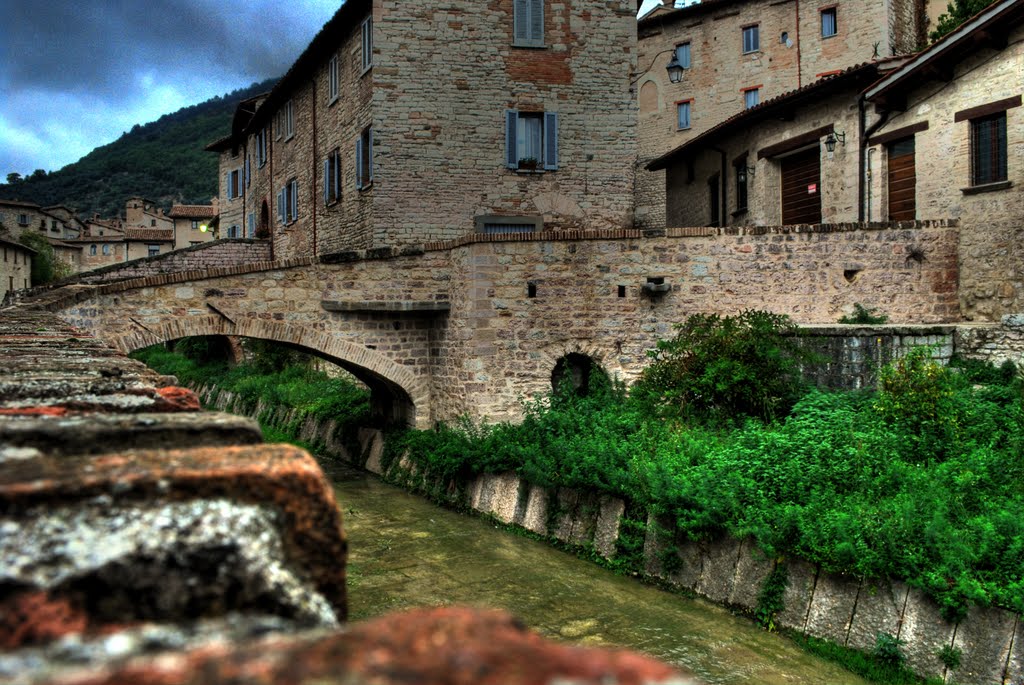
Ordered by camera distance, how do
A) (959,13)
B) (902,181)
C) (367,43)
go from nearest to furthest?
(902,181) → (367,43) → (959,13)

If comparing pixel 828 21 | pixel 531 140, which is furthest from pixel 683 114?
pixel 531 140

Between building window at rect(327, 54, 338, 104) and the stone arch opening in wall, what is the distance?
1110 cm


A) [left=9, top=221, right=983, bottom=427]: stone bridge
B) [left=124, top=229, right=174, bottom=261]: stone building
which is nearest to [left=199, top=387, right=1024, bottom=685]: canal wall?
[left=9, top=221, right=983, bottom=427]: stone bridge

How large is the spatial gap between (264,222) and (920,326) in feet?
76.4

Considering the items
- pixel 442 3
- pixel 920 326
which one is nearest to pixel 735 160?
pixel 442 3

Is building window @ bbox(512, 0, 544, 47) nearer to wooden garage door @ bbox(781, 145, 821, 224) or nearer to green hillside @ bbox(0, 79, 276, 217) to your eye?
wooden garage door @ bbox(781, 145, 821, 224)

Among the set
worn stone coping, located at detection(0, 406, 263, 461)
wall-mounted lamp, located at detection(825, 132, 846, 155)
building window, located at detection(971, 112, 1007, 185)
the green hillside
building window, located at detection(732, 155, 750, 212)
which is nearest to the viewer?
worn stone coping, located at detection(0, 406, 263, 461)

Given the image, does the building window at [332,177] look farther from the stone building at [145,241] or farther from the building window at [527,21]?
the stone building at [145,241]

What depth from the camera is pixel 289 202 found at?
26.3 metres

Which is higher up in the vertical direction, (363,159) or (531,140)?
(531,140)

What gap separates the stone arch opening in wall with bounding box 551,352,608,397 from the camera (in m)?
13.8

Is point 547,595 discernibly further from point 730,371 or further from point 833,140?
point 833,140

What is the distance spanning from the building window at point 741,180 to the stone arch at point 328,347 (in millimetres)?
11529

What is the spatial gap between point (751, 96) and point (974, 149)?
17.0m
